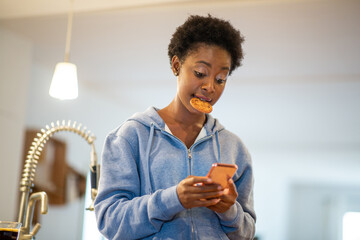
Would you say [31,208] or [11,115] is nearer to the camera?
[31,208]

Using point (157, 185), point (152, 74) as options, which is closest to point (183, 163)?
point (157, 185)

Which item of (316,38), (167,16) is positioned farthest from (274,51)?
(167,16)

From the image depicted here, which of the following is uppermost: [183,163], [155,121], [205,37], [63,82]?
[63,82]

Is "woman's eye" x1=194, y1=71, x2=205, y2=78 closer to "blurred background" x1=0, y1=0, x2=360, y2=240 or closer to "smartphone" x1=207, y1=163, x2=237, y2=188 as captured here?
"smartphone" x1=207, y1=163, x2=237, y2=188

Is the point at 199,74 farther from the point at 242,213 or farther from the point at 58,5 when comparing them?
the point at 58,5

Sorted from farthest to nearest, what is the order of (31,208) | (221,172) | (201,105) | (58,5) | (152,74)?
(152,74) → (58,5) → (31,208) → (201,105) → (221,172)

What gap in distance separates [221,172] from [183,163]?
0.21m

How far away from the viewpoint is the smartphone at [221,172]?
98 centimetres

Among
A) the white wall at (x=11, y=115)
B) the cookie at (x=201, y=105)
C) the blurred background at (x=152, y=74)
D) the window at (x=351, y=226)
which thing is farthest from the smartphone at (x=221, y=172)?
the window at (x=351, y=226)

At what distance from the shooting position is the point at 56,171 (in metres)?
4.89

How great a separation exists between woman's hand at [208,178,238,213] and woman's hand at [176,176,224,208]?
0.02 m

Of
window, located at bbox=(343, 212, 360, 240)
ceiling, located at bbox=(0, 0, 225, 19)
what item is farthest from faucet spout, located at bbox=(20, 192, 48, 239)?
window, located at bbox=(343, 212, 360, 240)

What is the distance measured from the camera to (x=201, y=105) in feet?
4.03

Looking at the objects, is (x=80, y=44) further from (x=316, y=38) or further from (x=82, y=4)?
(x=316, y=38)
